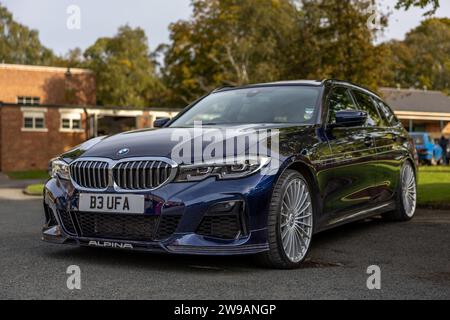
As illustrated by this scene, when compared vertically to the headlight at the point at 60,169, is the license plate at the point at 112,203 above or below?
below

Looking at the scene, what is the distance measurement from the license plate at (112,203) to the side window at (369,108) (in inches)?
129

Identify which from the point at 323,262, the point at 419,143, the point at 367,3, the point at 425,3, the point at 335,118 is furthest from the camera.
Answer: the point at 419,143

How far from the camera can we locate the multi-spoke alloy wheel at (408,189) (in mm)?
7707

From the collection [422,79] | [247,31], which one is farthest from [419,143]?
[422,79]

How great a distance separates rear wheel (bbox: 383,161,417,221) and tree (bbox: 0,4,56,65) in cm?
6221

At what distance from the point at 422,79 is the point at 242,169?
2534 inches

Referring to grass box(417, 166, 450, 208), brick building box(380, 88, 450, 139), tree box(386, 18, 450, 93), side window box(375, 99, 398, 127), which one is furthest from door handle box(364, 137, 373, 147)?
tree box(386, 18, 450, 93)

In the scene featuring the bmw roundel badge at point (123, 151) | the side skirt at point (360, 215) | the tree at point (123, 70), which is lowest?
the side skirt at point (360, 215)

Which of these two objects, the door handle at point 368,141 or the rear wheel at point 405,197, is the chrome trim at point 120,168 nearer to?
the door handle at point 368,141

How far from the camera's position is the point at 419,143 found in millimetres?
29875

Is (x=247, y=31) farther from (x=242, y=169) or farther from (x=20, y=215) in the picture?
(x=242, y=169)

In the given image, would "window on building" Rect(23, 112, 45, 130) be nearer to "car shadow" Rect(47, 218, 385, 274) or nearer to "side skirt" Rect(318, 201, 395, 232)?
"side skirt" Rect(318, 201, 395, 232)

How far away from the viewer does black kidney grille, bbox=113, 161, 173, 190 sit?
15.1 feet

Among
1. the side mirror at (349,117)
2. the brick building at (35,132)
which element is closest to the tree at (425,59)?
the brick building at (35,132)
